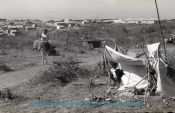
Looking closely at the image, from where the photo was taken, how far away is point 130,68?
15.8 m

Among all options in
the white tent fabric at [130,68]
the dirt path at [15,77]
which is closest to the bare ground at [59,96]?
the dirt path at [15,77]

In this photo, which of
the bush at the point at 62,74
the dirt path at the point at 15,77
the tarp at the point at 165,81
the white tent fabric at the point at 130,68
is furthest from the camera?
the dirt path at the point at 15,77

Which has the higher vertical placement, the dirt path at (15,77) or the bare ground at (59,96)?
the dirt path at (15,77)

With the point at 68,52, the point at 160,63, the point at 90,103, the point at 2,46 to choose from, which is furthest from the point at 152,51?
the point at 2,46

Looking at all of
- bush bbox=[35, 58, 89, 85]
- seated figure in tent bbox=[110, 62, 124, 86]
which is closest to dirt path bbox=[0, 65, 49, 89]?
bush bbox=[35, 58, 89, 85]

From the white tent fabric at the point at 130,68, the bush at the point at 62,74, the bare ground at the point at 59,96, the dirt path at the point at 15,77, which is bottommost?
the bare ground at the point at 59,96

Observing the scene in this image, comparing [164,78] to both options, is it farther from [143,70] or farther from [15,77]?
[15,77]

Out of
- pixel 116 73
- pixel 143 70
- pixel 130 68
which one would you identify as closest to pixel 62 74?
pixel 116 73

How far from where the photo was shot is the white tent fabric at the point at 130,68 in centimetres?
1521

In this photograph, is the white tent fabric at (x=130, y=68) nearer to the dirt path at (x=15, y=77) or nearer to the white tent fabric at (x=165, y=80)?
the white tent fabric at (x=165, y=80)

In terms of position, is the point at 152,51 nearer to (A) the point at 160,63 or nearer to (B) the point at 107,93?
(A) the point at 160,63

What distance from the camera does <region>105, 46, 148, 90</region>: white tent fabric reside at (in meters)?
15.2

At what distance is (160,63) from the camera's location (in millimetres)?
14633

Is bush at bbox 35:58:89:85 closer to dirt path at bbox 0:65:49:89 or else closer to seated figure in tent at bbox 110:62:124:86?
dirt path at bbox 0:65:49:89
